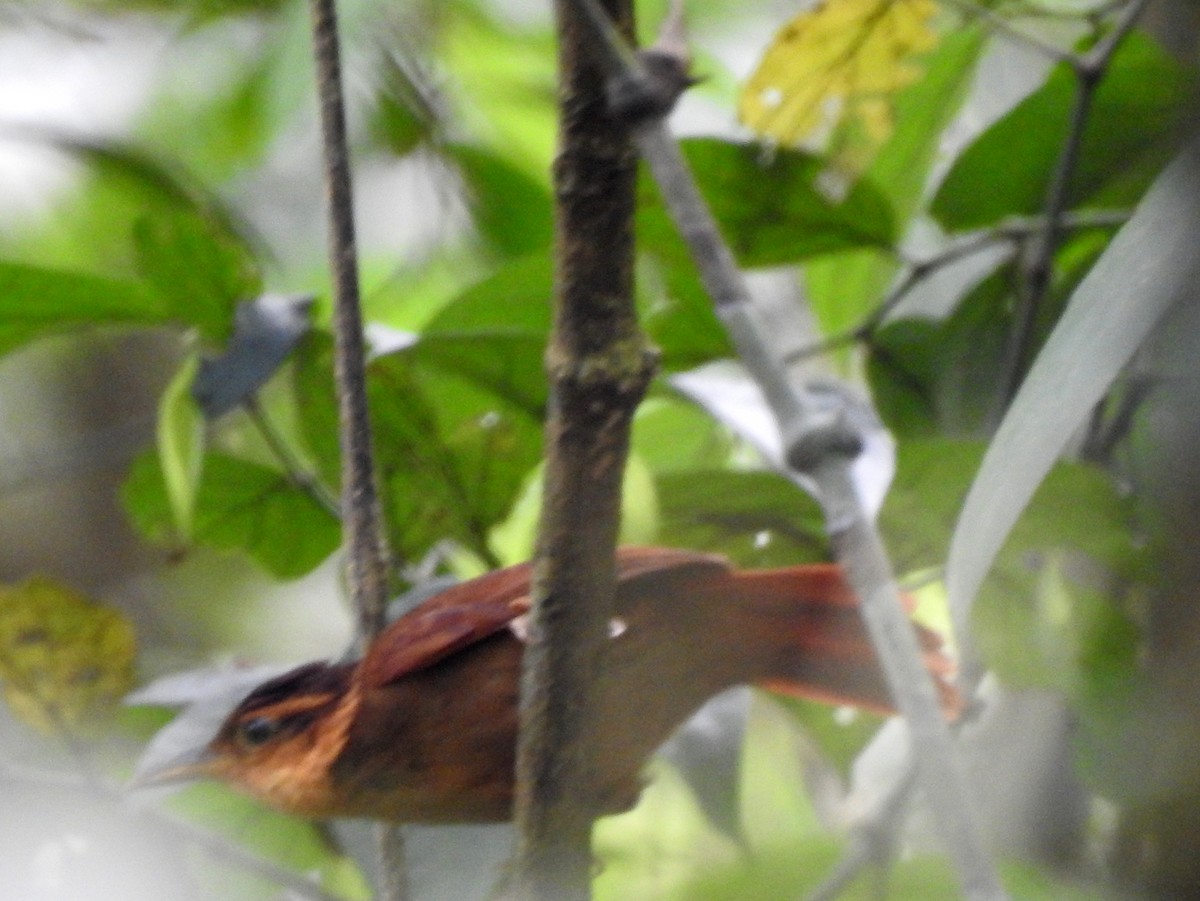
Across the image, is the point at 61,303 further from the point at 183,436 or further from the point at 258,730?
the point at 258,730

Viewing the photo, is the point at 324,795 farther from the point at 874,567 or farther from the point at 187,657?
the point at 187,657

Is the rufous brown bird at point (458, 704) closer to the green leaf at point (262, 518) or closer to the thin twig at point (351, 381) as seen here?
the thin twig at point (351, 381)

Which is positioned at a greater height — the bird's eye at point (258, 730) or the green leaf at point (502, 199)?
the green leaf at point (502, 199)

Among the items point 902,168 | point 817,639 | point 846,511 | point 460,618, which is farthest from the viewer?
point 902,168

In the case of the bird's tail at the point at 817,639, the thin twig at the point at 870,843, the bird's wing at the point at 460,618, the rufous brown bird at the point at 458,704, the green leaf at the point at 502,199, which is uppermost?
the green leaf at the point at 502,199

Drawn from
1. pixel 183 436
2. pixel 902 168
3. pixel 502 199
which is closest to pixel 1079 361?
pixel 183 436

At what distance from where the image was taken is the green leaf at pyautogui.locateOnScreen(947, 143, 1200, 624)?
0.42 meters

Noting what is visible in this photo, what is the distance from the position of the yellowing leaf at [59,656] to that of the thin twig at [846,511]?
625mm

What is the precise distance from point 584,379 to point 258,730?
0.33m

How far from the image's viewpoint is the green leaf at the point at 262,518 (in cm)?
97

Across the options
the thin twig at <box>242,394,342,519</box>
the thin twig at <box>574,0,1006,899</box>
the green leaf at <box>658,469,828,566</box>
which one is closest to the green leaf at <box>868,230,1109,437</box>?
the green leaf at <box>658,469,828,566</box>

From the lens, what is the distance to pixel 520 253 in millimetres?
1142

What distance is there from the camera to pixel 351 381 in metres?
0.65

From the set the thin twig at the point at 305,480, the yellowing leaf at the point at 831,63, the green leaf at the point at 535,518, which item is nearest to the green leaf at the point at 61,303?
the thin twig at the point at 305,480
